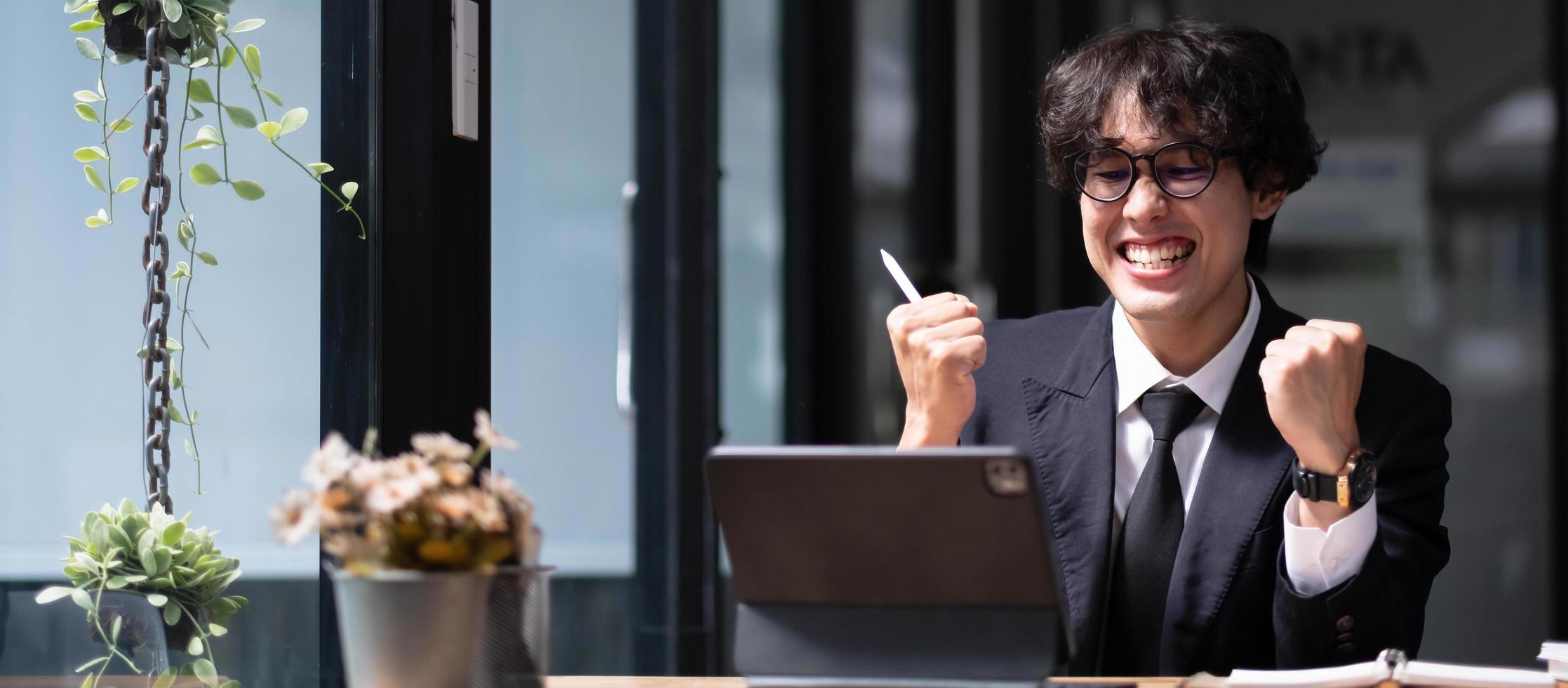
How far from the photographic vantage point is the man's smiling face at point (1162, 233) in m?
1.61

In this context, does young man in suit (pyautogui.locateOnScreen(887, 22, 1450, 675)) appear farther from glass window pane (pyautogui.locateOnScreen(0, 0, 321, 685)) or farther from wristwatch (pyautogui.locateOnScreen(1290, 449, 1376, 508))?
glass window pane (pyautogui.locateOnScreen(0, 0, 321, 685))

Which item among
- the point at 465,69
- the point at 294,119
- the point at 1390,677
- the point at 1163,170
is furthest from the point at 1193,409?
the point at 294,119

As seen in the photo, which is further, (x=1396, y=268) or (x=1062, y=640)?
(x=1396, y=268)

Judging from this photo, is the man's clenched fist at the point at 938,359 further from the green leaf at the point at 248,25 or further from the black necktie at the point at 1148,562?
the green leaf at the point at 248,25

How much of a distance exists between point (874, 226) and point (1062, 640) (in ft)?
8.49

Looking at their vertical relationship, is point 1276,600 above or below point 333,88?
below

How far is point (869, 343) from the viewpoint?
140 inches

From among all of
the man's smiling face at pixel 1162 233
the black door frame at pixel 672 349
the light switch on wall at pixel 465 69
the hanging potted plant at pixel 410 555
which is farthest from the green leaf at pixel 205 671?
the black door frame at pixel 672 349

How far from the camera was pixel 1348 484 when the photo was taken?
4.34ft

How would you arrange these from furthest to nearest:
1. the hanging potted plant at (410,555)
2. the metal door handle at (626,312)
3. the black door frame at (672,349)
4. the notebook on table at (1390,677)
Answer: the black door frame at (672,349) < the metal door handle at (626,312) < the notebook on table at (1390,677) < the hanging potted plant at (410,555)

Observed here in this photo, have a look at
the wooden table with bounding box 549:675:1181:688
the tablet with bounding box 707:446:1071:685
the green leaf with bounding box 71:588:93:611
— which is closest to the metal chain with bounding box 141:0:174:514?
the green leaf with bounding box 71:588:93:611

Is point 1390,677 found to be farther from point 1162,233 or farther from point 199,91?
point 199,91

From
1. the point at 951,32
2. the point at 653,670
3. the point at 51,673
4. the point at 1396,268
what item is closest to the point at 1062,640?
the point at 51,673

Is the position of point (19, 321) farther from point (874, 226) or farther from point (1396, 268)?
point (1396, 268)
